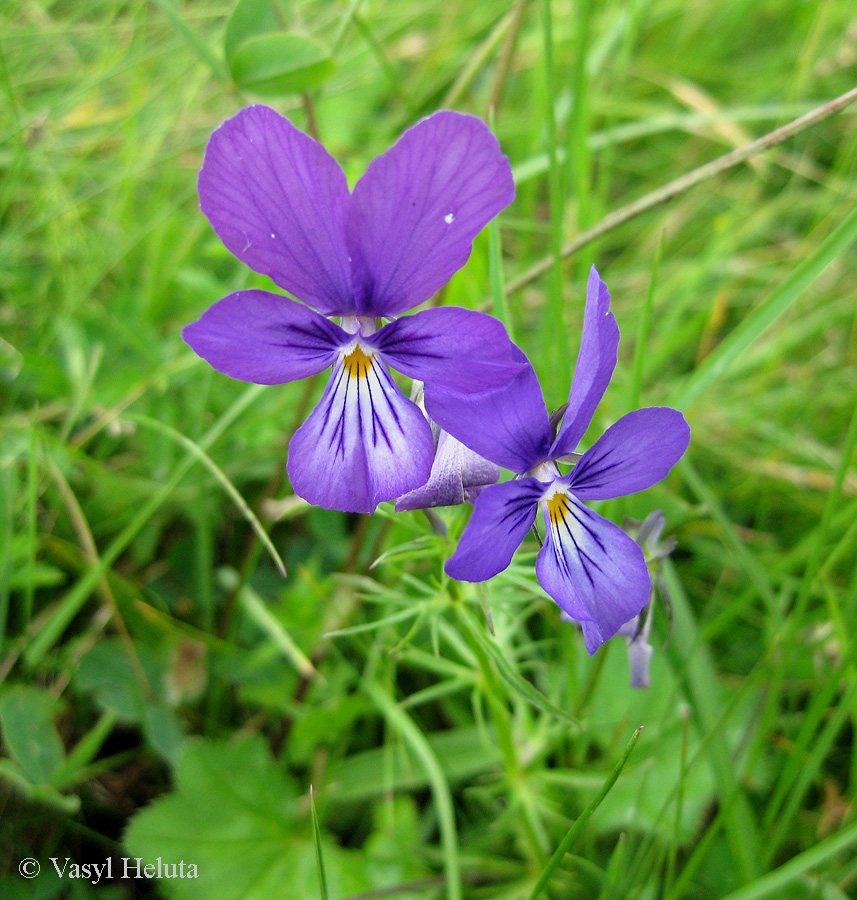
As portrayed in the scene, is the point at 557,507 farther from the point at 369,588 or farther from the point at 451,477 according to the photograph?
the point at 369,588

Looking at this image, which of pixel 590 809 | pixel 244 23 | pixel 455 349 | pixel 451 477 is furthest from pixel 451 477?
pixel 244 23

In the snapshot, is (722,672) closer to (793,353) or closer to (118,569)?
(793,353)

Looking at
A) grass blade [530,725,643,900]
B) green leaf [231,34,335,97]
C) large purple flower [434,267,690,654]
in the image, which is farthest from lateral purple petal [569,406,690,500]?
green leaf [231,34,335,97]

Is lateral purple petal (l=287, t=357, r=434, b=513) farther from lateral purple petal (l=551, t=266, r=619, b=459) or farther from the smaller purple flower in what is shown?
the smaller purple flower

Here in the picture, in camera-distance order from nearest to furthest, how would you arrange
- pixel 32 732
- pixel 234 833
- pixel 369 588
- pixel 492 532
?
pixel 492 532
pixel 369 588
pixel 32 732
pixel 234 833

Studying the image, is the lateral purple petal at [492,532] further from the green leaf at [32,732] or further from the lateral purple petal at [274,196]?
the green leaf at [32,732]

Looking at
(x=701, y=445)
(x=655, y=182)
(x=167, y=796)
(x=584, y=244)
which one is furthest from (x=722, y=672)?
(x=655, y=182)
